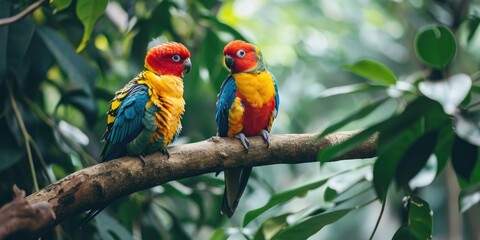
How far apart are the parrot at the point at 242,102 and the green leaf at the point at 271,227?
0.57ft

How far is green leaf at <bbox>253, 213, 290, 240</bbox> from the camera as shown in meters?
3.17

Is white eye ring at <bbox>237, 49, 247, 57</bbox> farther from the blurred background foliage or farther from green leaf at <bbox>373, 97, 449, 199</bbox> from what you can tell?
green leaf at <bbox>373, 97, 449, 199</bbox>

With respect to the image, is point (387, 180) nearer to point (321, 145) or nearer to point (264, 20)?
point (321, 145)

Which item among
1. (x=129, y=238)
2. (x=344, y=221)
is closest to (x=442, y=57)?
(x=129, y=238)

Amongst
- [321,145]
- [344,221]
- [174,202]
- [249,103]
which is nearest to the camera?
[321,145]

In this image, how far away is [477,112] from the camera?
1.58 metres

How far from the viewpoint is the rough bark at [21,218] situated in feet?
6.57

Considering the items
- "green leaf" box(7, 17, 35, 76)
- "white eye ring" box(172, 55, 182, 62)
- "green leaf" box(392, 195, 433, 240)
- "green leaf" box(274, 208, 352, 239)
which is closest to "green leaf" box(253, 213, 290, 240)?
"green leaf" box(274, 208, 352, 239)

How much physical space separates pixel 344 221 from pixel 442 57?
17.4 ft

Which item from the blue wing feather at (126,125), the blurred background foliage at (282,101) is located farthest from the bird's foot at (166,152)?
the blurred background foliage at (282,101)

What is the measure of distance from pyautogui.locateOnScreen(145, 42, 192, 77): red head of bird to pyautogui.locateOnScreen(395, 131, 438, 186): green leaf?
1.50 meters

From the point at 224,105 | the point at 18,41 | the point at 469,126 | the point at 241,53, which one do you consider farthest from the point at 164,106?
the point at 469,126

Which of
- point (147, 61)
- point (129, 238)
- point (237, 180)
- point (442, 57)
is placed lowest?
point (129, 238)

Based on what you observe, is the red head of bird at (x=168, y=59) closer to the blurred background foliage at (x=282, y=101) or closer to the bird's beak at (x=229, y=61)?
the bird's beak at (x=229, y=61)
